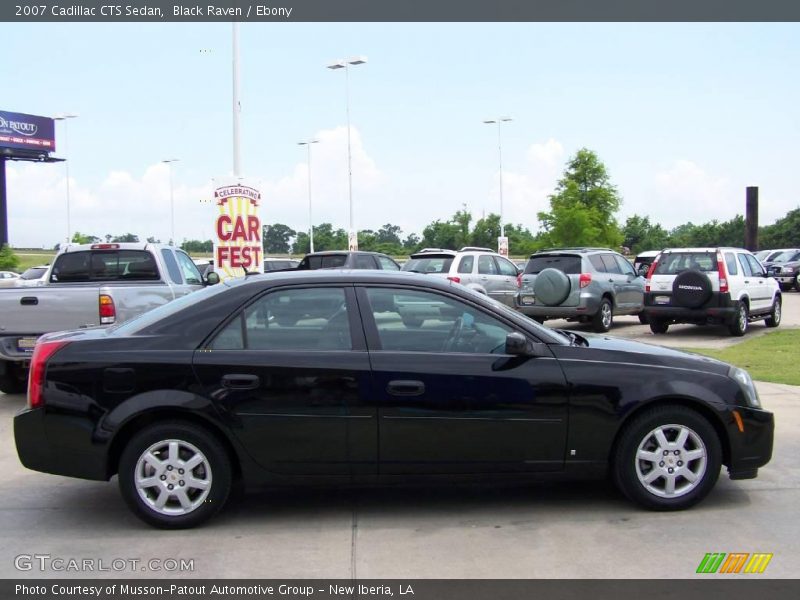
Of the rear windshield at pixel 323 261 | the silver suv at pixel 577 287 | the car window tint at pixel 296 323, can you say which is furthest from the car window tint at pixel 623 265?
the car window tint at pixel 296 323

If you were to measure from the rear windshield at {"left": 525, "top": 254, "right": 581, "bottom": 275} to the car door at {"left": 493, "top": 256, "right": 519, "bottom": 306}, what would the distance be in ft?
5.98

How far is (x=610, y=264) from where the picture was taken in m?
18.4

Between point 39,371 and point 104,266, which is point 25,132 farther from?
point 39,371

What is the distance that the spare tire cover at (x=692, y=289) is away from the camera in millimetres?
15953

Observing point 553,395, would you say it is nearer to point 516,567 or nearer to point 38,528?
point 516,567

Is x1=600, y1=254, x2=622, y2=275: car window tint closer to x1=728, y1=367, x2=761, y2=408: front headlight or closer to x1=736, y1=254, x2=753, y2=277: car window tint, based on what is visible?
x1=736, y1=254, x2=753, y2=277: car window tint

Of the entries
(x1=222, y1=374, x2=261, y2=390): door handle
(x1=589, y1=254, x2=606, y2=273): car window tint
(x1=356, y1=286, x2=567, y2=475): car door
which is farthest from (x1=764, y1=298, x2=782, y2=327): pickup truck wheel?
(x1=222, y1=374, x2=261, y2=390): door handle

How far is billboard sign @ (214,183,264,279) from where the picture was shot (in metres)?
16.6

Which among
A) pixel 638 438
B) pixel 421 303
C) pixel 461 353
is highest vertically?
pixel 421 303

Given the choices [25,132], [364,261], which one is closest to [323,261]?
[364,261]

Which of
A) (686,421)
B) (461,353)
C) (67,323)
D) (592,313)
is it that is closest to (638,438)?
(686,421)

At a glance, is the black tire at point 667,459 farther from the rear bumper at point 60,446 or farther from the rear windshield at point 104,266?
the rear windshield at point 104,266

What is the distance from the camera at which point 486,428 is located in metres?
5.12

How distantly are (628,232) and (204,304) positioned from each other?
86.1m
